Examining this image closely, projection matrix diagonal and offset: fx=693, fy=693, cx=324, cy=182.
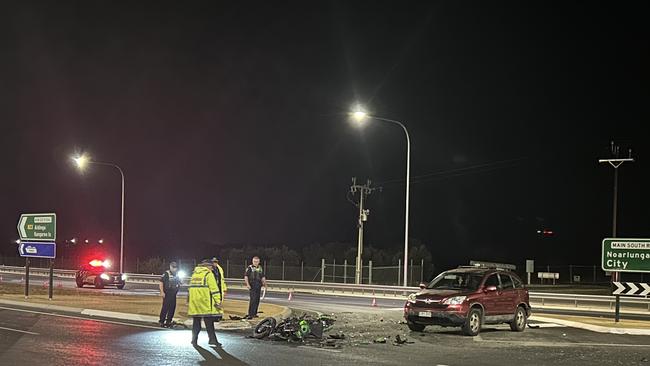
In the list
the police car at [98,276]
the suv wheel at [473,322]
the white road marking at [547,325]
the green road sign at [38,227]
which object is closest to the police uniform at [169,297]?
the suv wheel at [473,322]

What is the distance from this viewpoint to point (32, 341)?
12.8 meters

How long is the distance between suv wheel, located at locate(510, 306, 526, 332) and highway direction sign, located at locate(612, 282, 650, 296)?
158 inches

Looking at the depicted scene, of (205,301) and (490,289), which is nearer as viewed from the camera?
(205,301)

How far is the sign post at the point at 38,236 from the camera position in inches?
972

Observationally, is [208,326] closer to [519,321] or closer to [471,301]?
[471,301]

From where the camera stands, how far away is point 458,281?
16.5m

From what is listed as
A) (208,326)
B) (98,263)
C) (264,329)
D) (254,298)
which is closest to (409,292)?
(98,263)

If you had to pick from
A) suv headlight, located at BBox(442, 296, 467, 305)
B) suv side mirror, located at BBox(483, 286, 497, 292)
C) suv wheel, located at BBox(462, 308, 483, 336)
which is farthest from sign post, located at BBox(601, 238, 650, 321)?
suv headlight, located at BBox(442, 296, 467, 305)

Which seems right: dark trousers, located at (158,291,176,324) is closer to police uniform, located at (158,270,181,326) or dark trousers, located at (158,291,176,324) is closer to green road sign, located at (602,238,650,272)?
police uniform, located at (158,270,181,326)

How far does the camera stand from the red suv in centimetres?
1531

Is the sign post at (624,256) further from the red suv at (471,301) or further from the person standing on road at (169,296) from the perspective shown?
the person standing on road at (169,296)

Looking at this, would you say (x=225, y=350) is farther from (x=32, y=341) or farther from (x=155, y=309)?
(x=155, y=309)

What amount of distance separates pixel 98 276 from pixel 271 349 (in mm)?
24666

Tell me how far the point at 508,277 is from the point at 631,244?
195 inches
